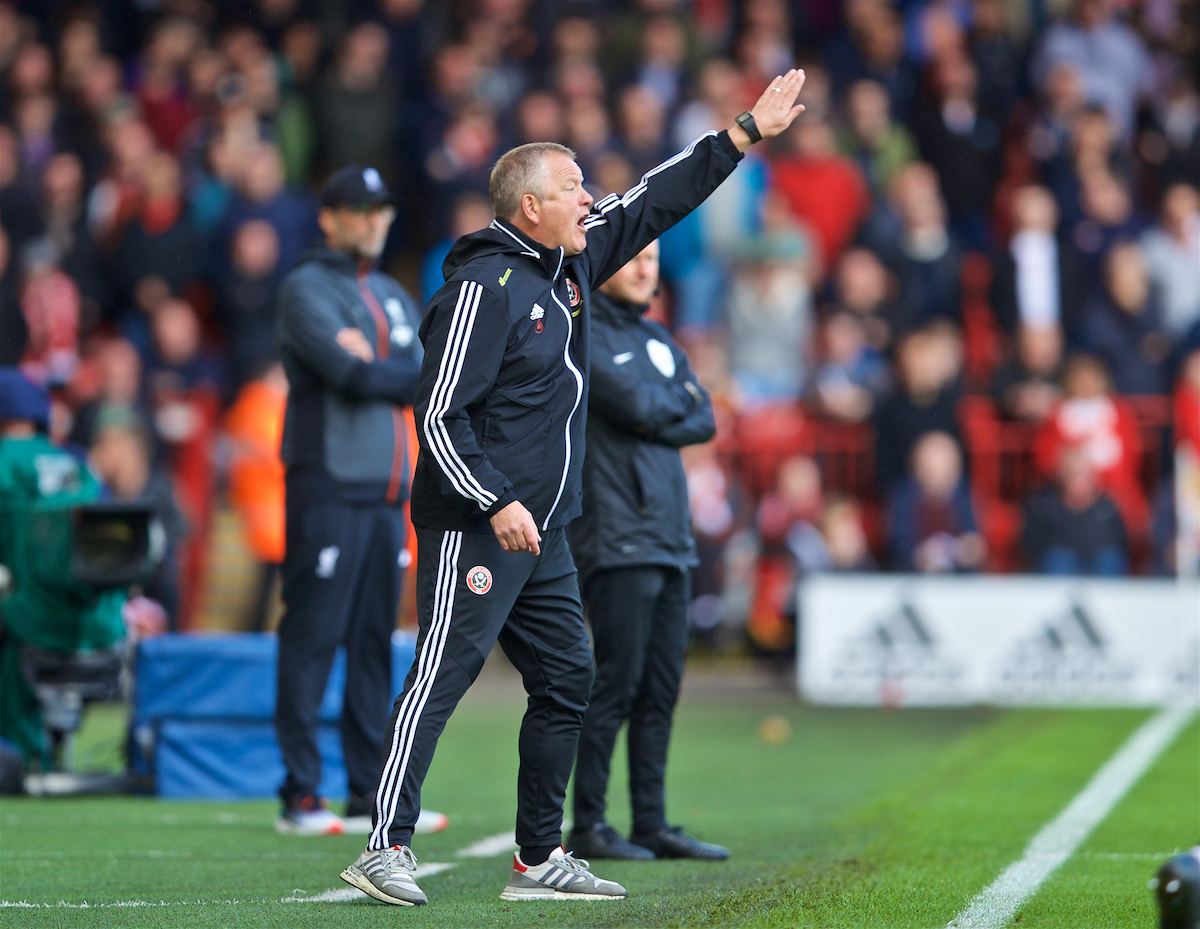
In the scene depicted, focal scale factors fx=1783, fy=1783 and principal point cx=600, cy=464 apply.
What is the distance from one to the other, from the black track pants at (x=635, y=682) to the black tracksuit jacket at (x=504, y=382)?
33.7 inches

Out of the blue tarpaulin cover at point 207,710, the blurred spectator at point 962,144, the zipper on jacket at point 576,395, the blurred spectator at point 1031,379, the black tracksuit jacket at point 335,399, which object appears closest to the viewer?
the zipper on jacket at point 576,395

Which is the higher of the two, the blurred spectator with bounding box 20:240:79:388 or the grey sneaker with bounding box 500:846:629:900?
the blurred spectator with bounding box 20:240:79:388

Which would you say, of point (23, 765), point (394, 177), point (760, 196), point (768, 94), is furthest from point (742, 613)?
point (768, 94)

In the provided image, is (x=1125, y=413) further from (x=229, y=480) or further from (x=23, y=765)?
(x=23, y=765)

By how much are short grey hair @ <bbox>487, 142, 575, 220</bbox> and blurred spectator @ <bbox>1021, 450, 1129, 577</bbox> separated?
8.37 meters

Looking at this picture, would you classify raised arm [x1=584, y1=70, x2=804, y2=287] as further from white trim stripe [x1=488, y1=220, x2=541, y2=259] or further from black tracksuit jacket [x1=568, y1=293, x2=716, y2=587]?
black tracksuit jacket [x1=568, y1=293, x2=716, y2=587]

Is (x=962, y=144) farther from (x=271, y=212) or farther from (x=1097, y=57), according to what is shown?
(x=271, y=212)

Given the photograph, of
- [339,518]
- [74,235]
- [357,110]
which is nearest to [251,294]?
[74,235]

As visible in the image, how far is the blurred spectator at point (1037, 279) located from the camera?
1449 centimetres

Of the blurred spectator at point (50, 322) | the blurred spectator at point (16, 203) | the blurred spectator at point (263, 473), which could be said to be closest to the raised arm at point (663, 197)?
the blurred spectator at point (263, 473)

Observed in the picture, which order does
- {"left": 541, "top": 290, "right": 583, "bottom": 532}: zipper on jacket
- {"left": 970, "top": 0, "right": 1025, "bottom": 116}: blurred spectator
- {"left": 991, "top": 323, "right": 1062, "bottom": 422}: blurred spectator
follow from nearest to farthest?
1. {"left": 541, "top": 290, "right": 583, "bottom": 532}: zipper on jacket
2. {"left": 991, "top": 323, "right": 1062, "bottom": 422}: blurred spectator
3. {"left": 970, "top": 0, "right": 1025, "bottom": 116}: blurred spectator

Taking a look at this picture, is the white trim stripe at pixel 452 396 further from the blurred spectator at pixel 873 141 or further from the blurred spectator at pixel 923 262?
the blurred spectator at pixel 873 141

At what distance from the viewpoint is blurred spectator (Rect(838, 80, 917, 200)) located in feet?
51.9

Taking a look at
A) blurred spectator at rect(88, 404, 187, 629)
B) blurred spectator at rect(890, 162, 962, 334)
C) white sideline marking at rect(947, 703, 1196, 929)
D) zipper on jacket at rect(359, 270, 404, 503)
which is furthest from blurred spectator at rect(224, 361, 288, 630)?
white sideline marking at rect(947, 703, 1196, 929)
